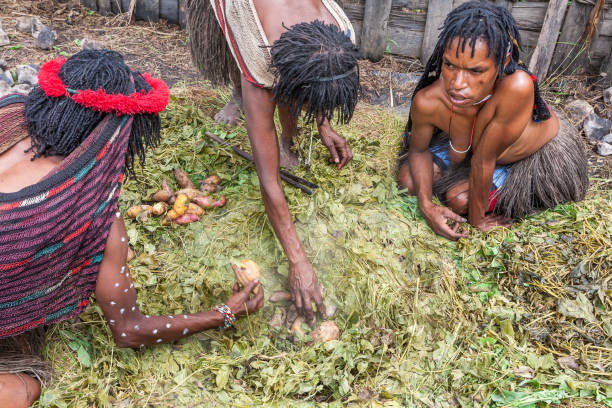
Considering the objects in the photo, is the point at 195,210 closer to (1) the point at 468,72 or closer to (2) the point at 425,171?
(2) the point at 425,171

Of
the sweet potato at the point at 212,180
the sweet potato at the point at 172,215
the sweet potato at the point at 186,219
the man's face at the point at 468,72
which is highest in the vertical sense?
the man's face at the point at 468,72

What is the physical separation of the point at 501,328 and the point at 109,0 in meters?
Answer: 5.07

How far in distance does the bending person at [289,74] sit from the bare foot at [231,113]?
1.18m

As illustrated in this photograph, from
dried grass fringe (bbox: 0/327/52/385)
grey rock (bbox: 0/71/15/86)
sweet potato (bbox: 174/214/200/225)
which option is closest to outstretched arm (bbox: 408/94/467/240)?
sweet potato (bbox: 174/214/200/225)

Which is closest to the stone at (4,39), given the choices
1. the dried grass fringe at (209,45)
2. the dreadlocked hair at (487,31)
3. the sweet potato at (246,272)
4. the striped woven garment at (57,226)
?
the dried grass fringe at (209,45)

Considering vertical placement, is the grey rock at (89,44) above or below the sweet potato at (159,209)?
above

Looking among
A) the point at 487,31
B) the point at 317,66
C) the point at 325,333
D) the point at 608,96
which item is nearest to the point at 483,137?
the point at 487,31

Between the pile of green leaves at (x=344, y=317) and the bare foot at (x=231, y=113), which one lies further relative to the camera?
the bare foot at (x=231, y=113)

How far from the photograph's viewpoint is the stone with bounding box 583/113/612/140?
394 centimetres

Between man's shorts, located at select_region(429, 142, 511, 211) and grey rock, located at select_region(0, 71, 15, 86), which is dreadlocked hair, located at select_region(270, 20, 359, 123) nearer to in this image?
man's shorts, located at select_region(429, 142, 511, 211)

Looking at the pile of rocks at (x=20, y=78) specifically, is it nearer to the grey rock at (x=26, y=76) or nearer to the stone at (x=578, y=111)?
the grey rock at (x=26, y=76)

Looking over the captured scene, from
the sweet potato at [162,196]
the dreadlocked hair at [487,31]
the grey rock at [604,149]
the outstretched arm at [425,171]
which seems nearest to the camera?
the dreadlocked hair at [487,31]

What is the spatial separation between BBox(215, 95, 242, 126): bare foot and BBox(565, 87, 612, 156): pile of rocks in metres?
2.63

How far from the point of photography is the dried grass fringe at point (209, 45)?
3148 mm
